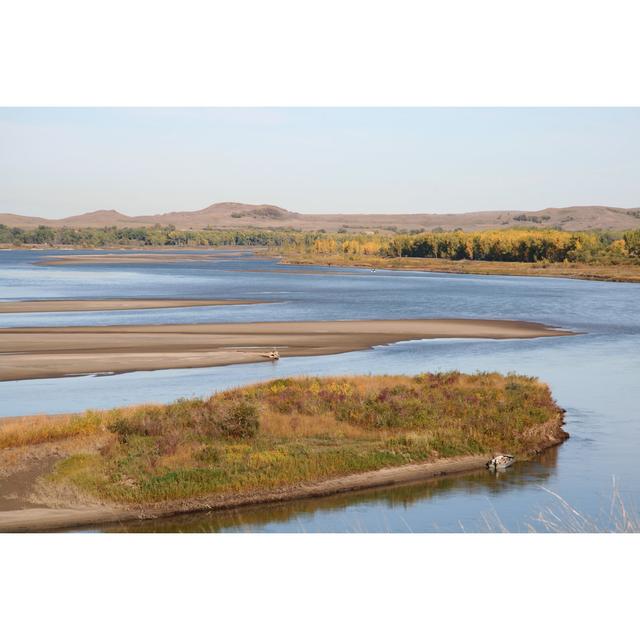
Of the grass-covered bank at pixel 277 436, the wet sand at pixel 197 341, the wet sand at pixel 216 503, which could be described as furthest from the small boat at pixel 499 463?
the wet sand at pixel 197 341

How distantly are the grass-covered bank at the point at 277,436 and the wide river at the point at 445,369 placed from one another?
3.80 feet

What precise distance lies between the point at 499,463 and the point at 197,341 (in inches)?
1173

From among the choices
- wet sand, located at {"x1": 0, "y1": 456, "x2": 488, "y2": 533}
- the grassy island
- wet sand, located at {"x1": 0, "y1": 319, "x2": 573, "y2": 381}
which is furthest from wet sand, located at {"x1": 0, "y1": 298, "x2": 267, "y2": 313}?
wet sand, located at {"x1": 0, "y1": 456, "x2": 488, "y2": 533}

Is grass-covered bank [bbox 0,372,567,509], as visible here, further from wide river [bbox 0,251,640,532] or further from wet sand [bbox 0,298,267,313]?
wet sand [bbox 0,298,267,313]

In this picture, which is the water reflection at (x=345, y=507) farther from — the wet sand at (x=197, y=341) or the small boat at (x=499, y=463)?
the wet sand at (x=197, y=341)

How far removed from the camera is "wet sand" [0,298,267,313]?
73.1 m

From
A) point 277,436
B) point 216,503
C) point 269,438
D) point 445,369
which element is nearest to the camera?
point 216,503

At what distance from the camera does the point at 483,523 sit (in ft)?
71.1

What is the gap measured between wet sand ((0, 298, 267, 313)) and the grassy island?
44258 millimetres

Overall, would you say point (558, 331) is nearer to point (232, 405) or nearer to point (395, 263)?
point (232, 405)

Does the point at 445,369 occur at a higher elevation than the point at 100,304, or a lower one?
higher

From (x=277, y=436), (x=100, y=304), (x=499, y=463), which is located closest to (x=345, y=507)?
(x=277, y=436)

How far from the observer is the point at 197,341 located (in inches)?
2105

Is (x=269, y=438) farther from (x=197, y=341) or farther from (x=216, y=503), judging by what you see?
(x=197, y=341)
